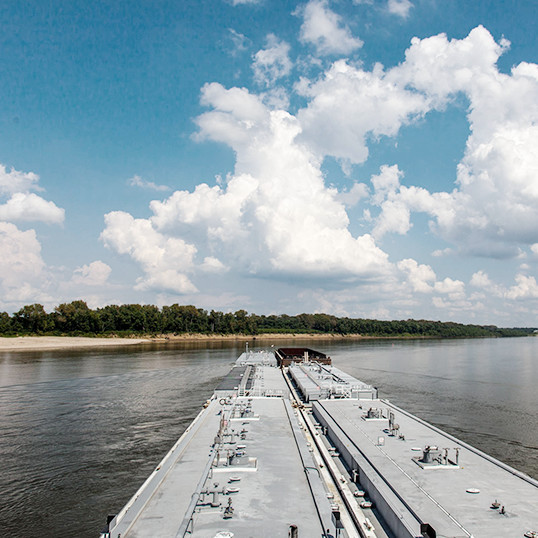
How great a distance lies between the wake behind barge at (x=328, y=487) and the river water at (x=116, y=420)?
531cm

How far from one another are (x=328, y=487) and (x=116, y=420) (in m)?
27.0

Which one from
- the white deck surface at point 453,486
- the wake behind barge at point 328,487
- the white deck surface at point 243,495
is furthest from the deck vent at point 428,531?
the white deck surface at point 243,495

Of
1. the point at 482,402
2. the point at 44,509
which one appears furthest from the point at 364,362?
the point at 44,509

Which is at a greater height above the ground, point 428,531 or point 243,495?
point 428,531

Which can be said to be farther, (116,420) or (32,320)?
(32,320)

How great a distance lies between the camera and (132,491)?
81.0 feet

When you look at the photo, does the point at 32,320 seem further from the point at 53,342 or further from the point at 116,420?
the point at 116,420

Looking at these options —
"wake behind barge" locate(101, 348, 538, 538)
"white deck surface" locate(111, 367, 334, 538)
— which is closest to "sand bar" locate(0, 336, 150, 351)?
"white deck surface" locate(111, 367, 334, 538)

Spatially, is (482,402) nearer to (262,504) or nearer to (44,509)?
(262,504)

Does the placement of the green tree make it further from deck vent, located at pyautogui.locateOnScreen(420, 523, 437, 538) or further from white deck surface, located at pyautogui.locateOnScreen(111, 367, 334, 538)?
deck vent, located at pyautogui.locateOnScreen(420, 523, 437, 538)

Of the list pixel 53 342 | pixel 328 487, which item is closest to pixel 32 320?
pixel 53 342

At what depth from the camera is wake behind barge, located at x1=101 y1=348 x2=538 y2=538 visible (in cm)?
1513

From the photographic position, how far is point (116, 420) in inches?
1624

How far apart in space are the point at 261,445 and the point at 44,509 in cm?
1174
